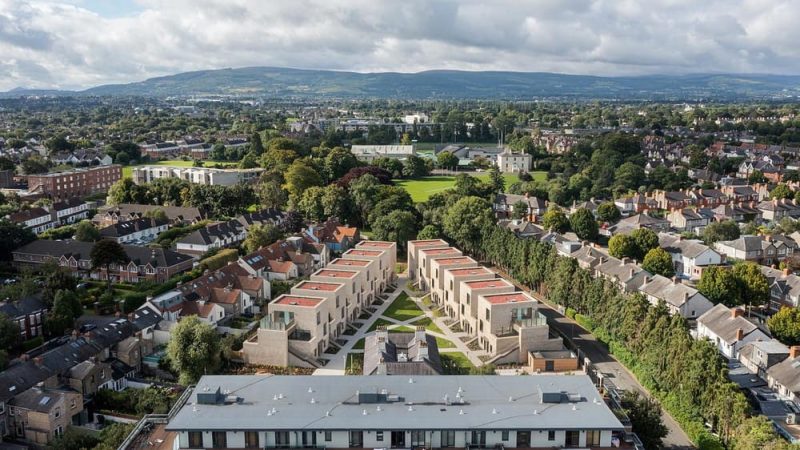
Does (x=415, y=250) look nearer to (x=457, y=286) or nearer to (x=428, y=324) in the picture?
(x=457, y=286)

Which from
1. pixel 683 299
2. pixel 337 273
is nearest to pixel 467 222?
pixel 337 273

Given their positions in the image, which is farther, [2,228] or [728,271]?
[2,228]

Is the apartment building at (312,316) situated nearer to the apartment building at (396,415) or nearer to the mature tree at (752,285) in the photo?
the apartment building at (396,415)

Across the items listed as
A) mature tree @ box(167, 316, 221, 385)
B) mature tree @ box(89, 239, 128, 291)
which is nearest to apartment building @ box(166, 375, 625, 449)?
mature tree @ box(167, 316, 221, 385)

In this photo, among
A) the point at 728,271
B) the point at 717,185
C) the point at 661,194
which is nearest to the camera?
the point at 728,271

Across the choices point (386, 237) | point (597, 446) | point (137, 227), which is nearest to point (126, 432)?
point (597, 446)

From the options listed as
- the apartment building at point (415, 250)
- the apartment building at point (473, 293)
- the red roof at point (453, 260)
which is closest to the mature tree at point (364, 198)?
the apartment building at point (415, 250)

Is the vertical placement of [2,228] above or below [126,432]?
above

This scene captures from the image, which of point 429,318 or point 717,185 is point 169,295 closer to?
point 429,318
